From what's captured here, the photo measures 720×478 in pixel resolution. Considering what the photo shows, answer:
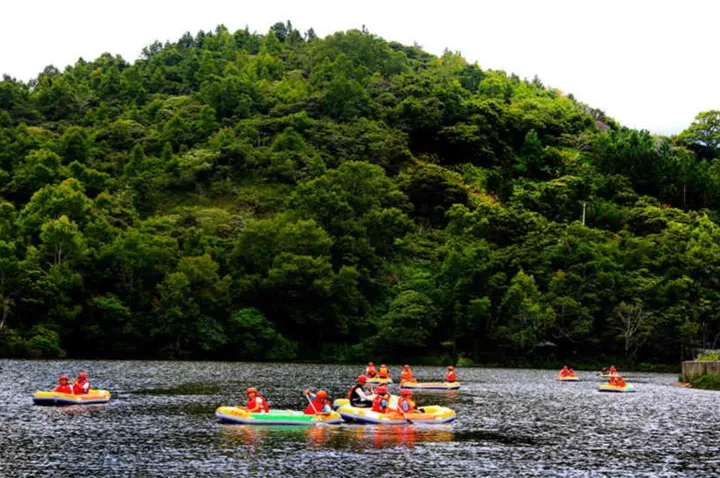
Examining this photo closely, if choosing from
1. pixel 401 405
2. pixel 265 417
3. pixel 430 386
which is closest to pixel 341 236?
pixel 430 386

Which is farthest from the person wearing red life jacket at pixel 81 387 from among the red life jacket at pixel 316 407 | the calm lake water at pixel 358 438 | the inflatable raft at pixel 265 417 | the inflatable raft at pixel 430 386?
the inflatable raft at pixel 430 386

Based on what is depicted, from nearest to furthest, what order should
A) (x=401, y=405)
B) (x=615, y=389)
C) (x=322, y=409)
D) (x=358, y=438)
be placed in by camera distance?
(x=358, y=438), (x=322, y=409), (x=401, y=405), (x=615, y=389)

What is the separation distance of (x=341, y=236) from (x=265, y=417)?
77.0 metres

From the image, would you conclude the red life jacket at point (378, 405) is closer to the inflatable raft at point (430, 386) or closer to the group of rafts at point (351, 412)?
the group of rafts at point (351, 412)

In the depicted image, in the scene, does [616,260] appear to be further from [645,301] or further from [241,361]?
[241,361]

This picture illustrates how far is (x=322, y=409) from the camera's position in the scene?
153 ft

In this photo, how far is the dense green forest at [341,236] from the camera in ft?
338

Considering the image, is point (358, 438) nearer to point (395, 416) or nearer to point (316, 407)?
point (316, 407)

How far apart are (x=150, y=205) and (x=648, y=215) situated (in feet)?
259

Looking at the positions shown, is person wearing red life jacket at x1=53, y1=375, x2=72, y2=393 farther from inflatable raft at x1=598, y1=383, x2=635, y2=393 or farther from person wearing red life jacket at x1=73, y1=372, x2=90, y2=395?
inflatable raft at x1=598, y1=383, x2=635, y2=393

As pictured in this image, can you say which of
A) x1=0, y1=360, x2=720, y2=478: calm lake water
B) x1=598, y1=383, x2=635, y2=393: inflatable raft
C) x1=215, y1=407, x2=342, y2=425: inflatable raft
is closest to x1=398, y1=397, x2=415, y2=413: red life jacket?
x1=0, y1=360, x2=720, y2=478: calm lake water

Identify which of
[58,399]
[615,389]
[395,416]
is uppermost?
[615,389]

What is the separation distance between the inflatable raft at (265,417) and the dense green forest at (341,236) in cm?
5612

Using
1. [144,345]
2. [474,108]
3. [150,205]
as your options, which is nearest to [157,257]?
[144,345]
